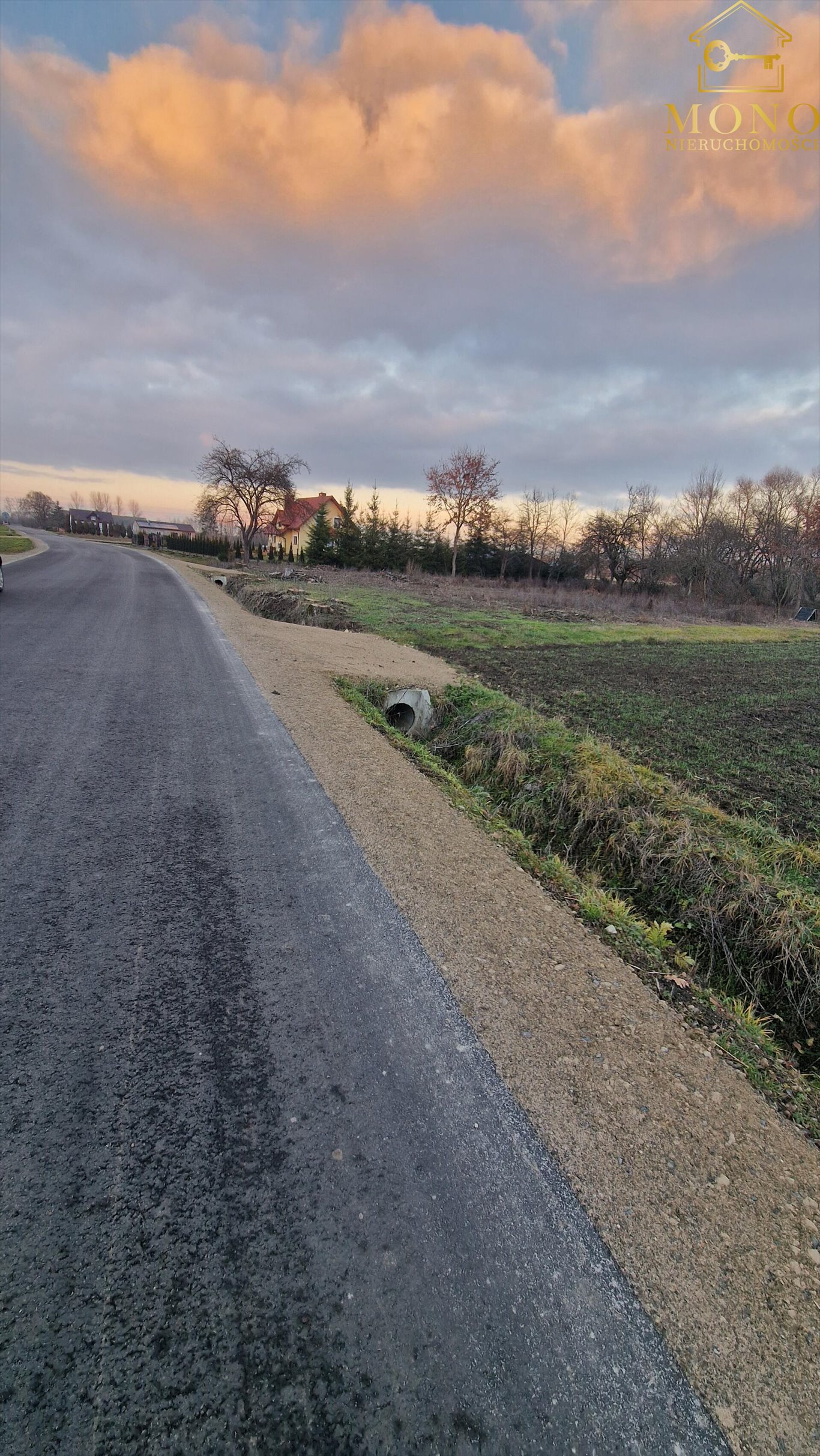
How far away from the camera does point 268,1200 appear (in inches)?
72.2

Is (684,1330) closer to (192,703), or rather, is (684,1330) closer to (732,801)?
(732,801)

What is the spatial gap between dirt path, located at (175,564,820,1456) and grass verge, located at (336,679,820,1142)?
278 millimetres

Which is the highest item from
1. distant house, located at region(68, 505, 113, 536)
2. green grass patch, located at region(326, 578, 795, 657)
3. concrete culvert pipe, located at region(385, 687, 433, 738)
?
distant house, located at region(68, 505, 113, 536)

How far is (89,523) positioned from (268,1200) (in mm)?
106602

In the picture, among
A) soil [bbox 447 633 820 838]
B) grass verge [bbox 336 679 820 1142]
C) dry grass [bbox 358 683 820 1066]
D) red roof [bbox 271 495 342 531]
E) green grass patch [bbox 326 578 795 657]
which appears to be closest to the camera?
grass verge [bbox 336 679 820 1142]

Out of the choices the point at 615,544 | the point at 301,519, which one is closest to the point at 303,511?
the point at 301,519

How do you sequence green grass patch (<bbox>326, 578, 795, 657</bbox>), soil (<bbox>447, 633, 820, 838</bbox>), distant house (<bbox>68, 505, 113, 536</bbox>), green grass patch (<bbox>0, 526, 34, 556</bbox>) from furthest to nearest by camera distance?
distant house (<bbox>68, 505, 113, 536</bbox>)
green grass patch (<bbox>0, 526, 34, 556</bbox>)
green grass patch (<bbox>326, 578, 795, 657</bbox>)
soil (<bbox>447, 633, 820, 838</bbox>)

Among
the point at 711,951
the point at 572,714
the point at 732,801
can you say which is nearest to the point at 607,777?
the point at 732,801

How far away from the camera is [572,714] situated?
9.33m

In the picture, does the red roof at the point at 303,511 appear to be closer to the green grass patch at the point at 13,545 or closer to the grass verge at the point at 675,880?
the green grass patch at the point at 13,545

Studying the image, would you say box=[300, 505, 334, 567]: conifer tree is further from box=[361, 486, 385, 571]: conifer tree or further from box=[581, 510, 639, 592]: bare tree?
box=[581, 510, 639, 592]: bare tree

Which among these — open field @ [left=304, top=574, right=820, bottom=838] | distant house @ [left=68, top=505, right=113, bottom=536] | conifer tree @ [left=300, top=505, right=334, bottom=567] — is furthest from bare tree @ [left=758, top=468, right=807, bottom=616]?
distant house @ [left=68, top=505, right=113, bottom=536]

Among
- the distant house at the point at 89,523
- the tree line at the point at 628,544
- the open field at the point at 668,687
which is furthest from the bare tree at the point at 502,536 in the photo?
the distant house at the point at 89,523

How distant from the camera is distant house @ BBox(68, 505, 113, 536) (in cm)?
8400
